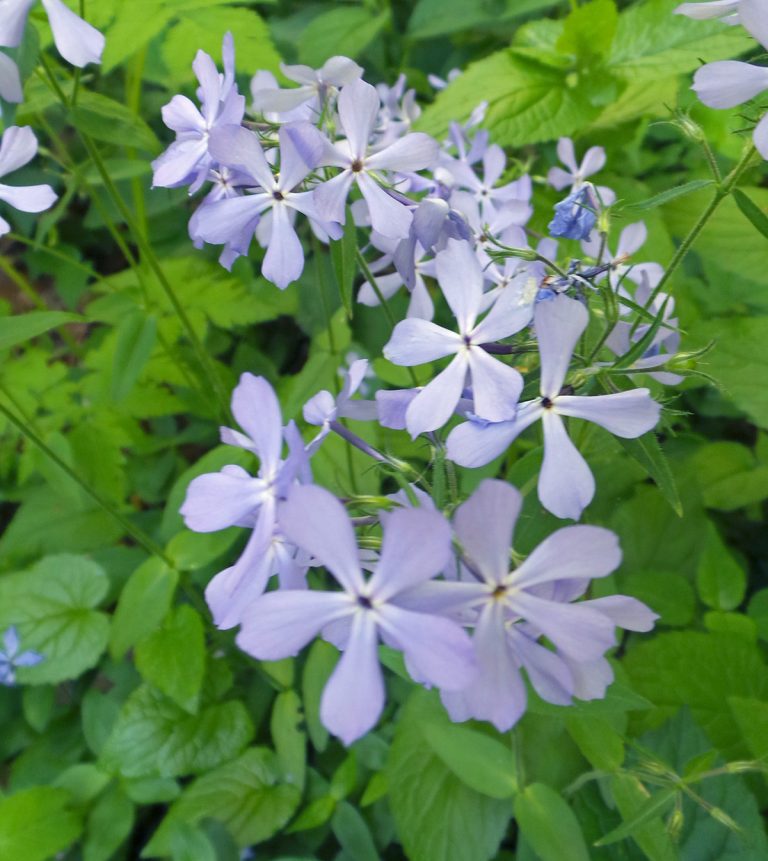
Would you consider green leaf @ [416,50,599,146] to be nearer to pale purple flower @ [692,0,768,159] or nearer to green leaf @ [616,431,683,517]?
pale purple flower @ [692,0,768,159]

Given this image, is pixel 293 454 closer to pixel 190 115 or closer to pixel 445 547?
pixel 445 547

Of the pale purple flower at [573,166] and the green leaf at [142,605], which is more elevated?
the pale purple flower at [573,166]

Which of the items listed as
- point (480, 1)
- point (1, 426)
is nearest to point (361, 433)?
point (1, 426)

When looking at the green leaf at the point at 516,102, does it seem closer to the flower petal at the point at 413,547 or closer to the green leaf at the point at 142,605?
the green leaf at the point at 142,605

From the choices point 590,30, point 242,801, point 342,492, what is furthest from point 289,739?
point 590,30

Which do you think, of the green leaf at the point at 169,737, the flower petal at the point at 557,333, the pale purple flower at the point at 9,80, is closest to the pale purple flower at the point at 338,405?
the flower petal at the point at 557,333

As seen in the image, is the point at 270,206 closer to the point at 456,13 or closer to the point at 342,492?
the point at 342,492
